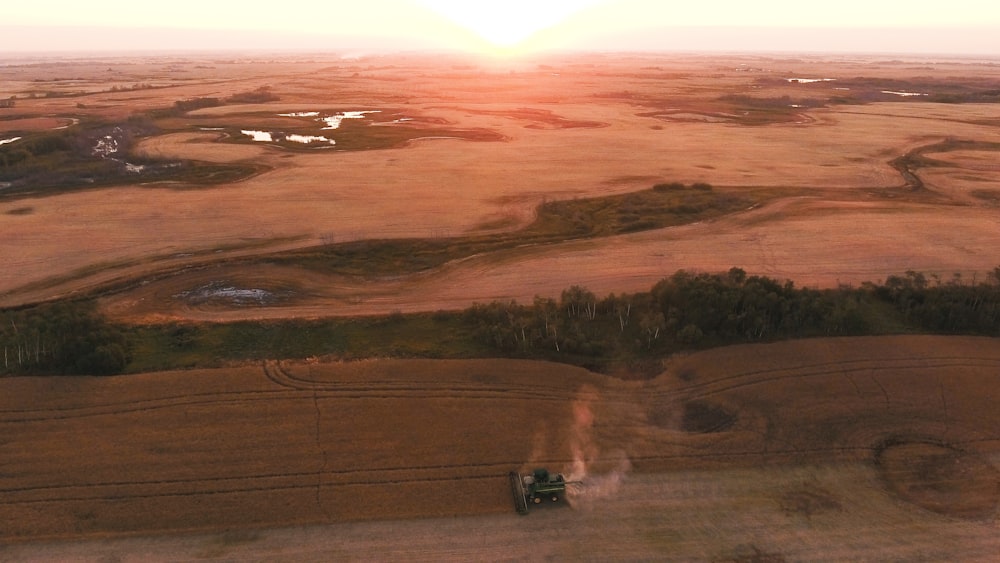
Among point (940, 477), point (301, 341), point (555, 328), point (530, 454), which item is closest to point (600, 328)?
point (555, 328)

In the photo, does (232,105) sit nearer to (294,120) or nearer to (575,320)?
(294,120)

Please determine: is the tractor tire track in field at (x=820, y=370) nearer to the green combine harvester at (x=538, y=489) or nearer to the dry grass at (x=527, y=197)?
the green combine harvester at (x=538, y=489)

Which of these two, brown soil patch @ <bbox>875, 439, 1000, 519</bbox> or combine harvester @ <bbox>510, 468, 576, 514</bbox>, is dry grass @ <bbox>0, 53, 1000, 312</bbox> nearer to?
combine harvester @ <bbox>510, 468, 576, 514</bbox>

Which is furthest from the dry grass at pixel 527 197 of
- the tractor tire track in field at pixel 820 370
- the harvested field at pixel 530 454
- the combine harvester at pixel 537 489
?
the combine harvester at pixel 537 489

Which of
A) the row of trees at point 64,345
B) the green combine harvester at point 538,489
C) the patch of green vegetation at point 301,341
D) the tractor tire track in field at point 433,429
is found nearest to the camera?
the green combine harvester at point 538,489

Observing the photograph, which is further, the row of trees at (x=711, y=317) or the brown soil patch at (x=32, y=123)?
the brown soil patch at (x=32, y=123)

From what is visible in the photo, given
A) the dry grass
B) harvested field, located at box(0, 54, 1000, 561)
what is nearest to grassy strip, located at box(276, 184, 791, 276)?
harvested field, located at box(0, 54, 1000, 561)
